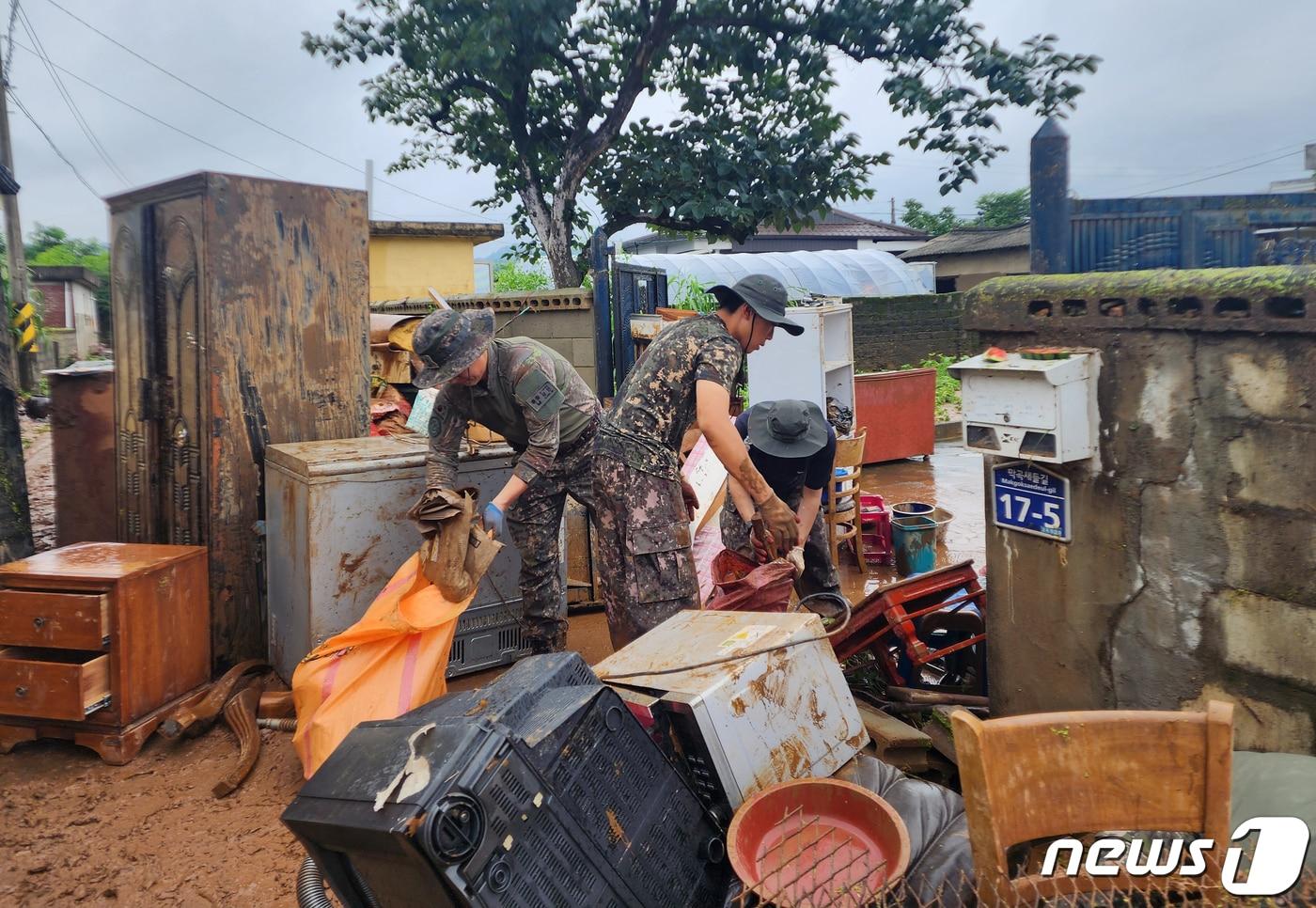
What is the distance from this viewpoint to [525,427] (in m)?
3.90

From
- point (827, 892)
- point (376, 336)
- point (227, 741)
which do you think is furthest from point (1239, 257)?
point (376, 336)

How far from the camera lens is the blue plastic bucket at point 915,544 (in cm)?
595

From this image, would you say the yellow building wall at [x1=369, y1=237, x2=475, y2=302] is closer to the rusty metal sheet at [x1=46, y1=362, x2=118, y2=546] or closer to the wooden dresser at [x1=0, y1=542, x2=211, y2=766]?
the rusty metal sheet at [x1=46, y1=362, x2=118, y2=546]

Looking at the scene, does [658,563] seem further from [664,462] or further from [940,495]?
[940,495]

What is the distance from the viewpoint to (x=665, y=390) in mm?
3637

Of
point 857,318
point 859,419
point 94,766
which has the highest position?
point 857,318

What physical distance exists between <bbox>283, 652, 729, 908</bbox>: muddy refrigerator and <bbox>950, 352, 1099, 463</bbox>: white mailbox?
4.62 ft

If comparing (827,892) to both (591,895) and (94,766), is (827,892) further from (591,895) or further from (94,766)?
(94,766)

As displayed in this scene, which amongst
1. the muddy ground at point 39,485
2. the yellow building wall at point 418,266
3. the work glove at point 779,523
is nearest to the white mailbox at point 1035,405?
the work glove at point 779,523

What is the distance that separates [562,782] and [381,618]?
1.47 m

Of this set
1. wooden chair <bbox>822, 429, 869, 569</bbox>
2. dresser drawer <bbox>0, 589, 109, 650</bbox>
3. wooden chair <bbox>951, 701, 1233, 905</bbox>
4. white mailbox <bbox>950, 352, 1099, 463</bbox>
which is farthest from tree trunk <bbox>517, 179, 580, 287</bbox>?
wooden chair <bbox>951, 701, 1233, 905</bbox>

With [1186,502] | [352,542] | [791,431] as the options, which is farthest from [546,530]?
[1186,502]

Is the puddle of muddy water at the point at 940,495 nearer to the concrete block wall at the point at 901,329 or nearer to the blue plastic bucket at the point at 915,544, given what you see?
the blue plastic bucket at the point at 915,544

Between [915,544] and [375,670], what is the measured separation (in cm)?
383
